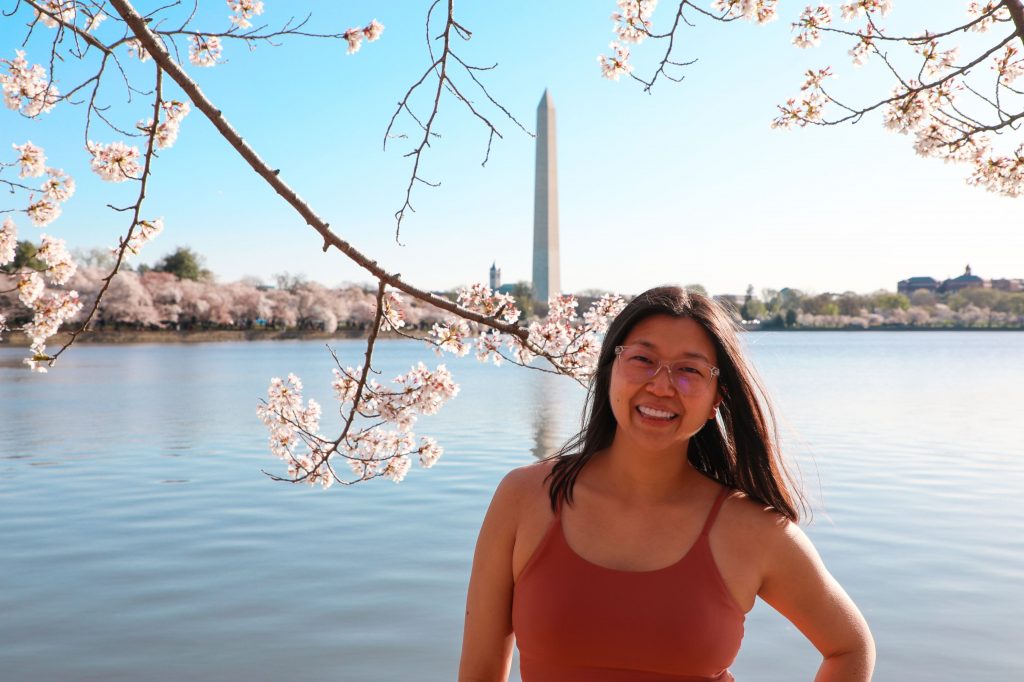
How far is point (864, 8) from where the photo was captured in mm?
3943

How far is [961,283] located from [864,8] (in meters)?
110

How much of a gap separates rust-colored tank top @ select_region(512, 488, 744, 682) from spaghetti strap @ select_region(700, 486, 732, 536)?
44 millimetres

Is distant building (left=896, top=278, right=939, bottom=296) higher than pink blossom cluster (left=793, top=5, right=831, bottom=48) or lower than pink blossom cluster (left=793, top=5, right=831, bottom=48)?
higher

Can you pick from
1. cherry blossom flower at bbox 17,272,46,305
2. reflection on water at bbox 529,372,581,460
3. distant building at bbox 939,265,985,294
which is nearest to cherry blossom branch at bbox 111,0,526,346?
cherry blossom flower at bbox 17,272,46,305

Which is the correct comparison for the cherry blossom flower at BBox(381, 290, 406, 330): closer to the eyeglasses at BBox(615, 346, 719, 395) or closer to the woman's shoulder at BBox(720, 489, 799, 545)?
the eyeglasses at BBox(615, 346, 719, 395)

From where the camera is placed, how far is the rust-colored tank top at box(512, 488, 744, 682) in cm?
149

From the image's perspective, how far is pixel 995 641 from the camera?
479 cm

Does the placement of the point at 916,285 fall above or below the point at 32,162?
above

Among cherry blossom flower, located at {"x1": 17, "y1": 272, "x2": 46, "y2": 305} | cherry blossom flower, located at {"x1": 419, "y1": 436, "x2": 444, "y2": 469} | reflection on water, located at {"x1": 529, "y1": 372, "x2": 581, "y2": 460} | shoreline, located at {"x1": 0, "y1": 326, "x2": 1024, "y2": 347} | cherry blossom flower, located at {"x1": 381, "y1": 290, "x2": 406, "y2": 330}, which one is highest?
cherry blossom flower, located at {"x1": 17, "y1": 272, "x2": 46, "y2": 305}

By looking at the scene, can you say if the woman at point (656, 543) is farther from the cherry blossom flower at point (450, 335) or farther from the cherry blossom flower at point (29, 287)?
the cherry blossom flower at point (29, 287)

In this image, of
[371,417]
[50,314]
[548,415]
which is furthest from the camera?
[548,415]

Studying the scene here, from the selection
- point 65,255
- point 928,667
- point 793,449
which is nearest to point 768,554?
point 928,667

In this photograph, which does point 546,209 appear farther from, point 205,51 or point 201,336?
point 205,51

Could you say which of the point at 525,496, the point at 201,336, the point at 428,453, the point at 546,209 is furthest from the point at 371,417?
the point at 201,336
